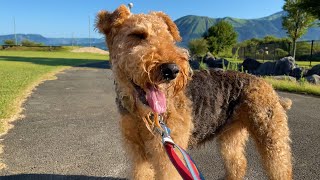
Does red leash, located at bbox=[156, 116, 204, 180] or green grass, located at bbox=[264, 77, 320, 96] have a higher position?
red leash, located at bbox=[156, 116, 204, 180]

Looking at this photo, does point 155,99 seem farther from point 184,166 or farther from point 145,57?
point 184,166

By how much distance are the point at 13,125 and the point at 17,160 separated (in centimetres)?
→ 184

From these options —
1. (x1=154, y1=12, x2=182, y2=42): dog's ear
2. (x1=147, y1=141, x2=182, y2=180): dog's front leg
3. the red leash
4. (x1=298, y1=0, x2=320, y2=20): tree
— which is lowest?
(x1=147, y1=141, x2=182, y2=180): dog's front leg

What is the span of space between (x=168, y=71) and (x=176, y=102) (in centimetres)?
80

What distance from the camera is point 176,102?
3.06 metres

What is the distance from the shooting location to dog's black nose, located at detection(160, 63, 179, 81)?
230 centimetres

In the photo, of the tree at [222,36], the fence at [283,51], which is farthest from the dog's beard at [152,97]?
the tree at [222,36]

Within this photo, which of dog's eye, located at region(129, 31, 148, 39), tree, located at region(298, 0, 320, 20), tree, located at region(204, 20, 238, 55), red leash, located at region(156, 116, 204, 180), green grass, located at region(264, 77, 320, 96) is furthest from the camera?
tree, located at region(204, 20, 238, 55)

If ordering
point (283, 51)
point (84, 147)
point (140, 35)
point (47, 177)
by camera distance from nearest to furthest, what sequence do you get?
point (140, 35)
point (47, 177)
point (84, 147)
point (283, 51)

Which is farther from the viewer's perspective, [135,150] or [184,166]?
[135,150]

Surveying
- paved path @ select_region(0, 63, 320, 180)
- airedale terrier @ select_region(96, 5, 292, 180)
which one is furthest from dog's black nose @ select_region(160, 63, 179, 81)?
paved path @ select_region(0, 63, 320, 180)

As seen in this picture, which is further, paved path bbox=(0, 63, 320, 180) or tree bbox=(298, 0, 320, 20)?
tree bbox=(298, 0, 320, 20)

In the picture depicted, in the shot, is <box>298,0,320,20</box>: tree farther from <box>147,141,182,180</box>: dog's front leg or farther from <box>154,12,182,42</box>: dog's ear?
<box>147,141,182,180</box>: dog's front leg

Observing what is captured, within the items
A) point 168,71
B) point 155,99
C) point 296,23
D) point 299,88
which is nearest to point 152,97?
point 155,99
